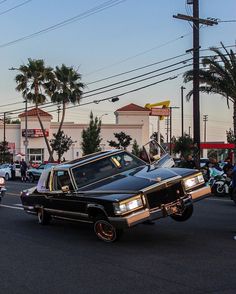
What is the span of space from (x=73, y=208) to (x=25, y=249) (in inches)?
57.5

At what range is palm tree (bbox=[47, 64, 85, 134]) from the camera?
51.6m

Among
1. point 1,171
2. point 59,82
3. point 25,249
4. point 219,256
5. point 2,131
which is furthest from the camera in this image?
point 2,131

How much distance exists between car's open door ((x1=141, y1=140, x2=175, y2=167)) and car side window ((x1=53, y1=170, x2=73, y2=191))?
203 centimetres

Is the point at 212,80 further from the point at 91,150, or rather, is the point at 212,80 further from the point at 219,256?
the point at 91,150

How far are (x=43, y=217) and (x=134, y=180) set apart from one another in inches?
136

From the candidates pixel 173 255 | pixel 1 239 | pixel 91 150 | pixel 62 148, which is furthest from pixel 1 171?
pixel 173 255

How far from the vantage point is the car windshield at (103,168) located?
10484mm

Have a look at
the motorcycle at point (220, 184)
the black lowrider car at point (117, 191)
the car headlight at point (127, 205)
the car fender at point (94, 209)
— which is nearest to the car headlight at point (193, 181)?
the black lowrider car at point (117, 191)

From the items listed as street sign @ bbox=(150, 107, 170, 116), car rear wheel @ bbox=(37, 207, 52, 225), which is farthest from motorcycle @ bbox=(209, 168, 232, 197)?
car rear wheel @ bbox=(37, 207, 52, 225)

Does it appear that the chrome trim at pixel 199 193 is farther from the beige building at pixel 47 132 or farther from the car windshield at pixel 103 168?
the beige building at pixel 47 132

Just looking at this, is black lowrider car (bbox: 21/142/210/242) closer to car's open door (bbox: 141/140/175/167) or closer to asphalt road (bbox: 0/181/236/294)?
car's open door (bbox: 141/140/175/167)

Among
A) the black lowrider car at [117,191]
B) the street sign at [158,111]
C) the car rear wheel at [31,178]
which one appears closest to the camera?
the black lowrider car at [117,191]

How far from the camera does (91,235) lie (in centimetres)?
1075

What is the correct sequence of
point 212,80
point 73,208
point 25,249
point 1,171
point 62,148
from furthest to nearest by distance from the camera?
point 62,148, point 1,171, point 212,80, point 73,208, point 25,249
